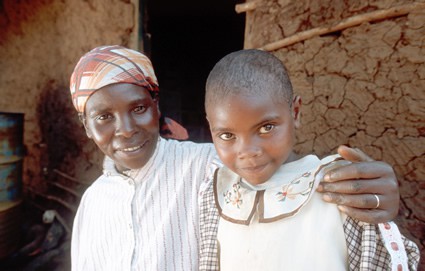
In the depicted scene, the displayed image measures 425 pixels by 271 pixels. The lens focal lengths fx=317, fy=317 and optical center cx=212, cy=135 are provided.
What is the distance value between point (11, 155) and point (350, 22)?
297cm

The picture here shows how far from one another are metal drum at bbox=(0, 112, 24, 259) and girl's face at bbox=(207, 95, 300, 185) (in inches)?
105

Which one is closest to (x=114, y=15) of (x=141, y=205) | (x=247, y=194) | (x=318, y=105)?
(x=318, y=105)

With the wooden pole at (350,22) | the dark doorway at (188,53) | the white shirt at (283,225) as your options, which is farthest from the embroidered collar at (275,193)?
the dark doorway at (188,53)

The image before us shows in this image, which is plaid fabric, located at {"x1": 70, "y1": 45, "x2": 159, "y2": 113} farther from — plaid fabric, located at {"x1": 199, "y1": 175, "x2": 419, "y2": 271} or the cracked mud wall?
the cracked mud wall

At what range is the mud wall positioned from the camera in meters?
3.21

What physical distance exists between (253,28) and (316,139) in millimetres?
859

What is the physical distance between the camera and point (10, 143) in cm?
290

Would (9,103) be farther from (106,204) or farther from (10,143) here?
Answer: (106,204)

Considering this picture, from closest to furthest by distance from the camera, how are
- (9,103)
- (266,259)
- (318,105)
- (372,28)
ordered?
(266,259) → (372,28) → (318,105) → (9,103)

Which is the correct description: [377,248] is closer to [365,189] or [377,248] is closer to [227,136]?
[365,189]

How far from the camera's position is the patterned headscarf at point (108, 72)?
44.8 inches

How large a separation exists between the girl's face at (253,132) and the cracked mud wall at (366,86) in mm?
872

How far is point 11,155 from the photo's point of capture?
9.61ft

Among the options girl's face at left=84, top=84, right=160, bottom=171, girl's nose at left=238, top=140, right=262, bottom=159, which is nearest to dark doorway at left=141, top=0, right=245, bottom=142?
girl's face at left=84, top=84, right=160, bottom=171
